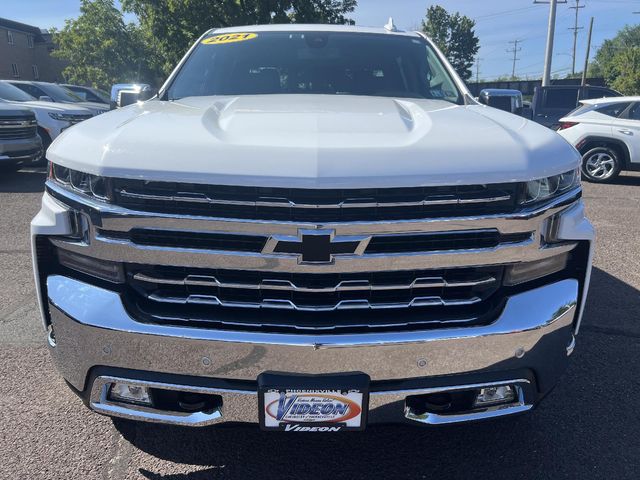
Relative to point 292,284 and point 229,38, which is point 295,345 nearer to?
point 292,284

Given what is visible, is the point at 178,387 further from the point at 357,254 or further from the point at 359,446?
the point at 359,446

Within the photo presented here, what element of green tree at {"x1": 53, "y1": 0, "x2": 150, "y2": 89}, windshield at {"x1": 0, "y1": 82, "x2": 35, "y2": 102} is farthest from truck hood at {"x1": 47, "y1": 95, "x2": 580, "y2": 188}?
green tree at {"x1": 53, "y1": 0, "x2": 150, "y2": 89}

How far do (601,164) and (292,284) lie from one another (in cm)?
982

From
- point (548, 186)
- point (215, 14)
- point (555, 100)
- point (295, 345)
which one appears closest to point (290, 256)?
point (295, 345)

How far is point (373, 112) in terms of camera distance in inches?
95.3

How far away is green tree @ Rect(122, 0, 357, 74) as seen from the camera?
2195 centimetres

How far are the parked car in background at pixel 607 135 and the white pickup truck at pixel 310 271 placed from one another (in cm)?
883

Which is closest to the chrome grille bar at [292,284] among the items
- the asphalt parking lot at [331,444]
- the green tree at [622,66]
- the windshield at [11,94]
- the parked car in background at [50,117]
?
the asphalt parking lot at [331,444]

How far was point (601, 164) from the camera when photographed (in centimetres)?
988

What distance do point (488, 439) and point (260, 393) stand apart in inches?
50.6

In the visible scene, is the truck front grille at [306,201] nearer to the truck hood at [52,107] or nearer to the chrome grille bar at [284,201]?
the chrome grille bar at [284,201]

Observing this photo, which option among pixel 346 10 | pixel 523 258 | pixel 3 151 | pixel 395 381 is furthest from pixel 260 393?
pixel 346 10

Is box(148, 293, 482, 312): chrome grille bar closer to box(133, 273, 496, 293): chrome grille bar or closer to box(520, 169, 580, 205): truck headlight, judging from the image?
box(133, 273, 496, 293): chrome grille bar

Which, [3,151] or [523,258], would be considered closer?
[523,258]
